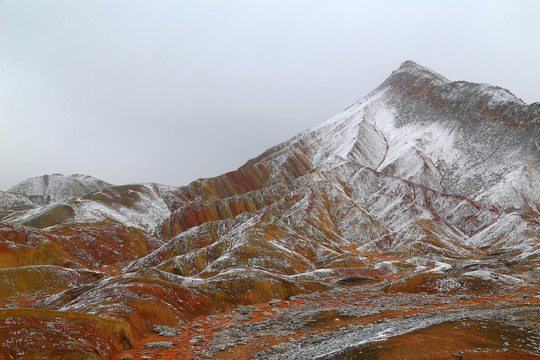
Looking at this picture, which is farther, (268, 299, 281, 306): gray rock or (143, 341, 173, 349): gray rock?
(268, 299, 281, 306): gray rock

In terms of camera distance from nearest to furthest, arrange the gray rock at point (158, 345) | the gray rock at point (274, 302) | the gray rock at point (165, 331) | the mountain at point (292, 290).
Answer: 1. the mountain at point (292, 290)
2. the gray rock at point (158, 345)
3. the gray rock at point (165, 331)
4. the gray rock at point (274, 302)

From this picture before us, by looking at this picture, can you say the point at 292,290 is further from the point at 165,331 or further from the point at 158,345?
the point at 158,345

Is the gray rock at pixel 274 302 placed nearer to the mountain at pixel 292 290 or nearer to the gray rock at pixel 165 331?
the mountain at pixel 292 290

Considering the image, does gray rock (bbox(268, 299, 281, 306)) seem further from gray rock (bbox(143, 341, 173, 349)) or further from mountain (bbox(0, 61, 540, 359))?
gray rock (bbox(143, 341, 173, 349))

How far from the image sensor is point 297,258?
391 ft

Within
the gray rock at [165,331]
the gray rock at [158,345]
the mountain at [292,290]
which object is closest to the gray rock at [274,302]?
the mountain at [292,290]

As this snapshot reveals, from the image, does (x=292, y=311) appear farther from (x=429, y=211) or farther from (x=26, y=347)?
(x=429, y=211)

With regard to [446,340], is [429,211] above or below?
below

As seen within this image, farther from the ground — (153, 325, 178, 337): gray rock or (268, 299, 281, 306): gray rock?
(153, 325, 178, 337): gray rock

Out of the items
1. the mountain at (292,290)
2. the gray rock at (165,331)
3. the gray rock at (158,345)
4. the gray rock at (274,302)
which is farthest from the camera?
the gray rock at (274,302)

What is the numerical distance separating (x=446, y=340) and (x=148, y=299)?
134 ft

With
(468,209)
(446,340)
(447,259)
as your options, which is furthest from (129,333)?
(468,209)

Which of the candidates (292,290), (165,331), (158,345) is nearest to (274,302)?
(292,290)

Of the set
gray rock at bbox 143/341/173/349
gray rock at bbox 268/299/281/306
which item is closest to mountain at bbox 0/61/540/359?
gray rock at bbox 143/341/173/349
